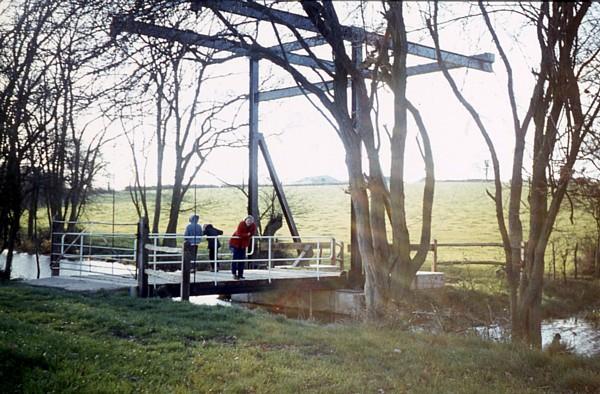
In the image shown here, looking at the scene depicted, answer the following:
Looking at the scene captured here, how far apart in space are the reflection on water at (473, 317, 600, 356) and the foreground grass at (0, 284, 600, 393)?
10.7 ft

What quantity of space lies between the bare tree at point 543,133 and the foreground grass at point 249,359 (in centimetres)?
225

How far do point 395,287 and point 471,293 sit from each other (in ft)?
31.7

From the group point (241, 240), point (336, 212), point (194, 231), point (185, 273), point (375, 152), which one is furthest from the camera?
point (336, 212)

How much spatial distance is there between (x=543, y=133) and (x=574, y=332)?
27.5 feet

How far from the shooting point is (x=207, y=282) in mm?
16734

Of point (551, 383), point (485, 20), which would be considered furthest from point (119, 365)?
point (485, 20)

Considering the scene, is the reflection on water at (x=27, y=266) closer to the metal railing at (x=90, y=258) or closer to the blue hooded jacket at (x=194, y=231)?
the metal railing at (x=90, y=258)

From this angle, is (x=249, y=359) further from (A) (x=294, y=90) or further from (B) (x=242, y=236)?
(A) (x=294, y=90)

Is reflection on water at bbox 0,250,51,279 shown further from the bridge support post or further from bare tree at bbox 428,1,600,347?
bare tree at bbox 428,1,600,347

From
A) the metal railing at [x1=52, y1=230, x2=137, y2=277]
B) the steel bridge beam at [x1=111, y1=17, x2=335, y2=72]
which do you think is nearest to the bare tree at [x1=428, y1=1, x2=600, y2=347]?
the steel bridge beam at [x1=111, y1=17, x2=335, y2=72]

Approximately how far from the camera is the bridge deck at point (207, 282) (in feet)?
52.7

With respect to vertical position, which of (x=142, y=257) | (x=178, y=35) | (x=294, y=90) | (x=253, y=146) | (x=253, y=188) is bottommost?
(x=142, y=257)

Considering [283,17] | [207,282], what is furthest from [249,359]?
[207,282]

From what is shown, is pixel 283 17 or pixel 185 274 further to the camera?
pixel 185 274
